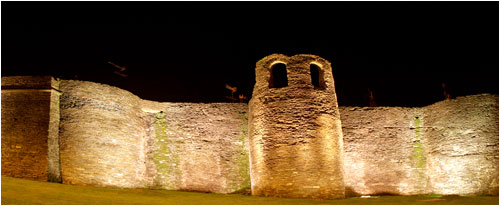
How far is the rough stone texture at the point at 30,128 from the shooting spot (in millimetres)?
13766

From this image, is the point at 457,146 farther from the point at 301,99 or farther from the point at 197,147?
the point at 197,147

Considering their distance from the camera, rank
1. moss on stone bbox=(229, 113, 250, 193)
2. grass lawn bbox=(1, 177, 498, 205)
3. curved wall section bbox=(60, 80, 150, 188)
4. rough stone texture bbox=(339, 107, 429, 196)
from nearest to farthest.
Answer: grass lawn bbox=(1, 177, 498, 205), curved wall section bbox=(60, 80, 150, 188), moss on stone bbox=(229, 113, 250, 193), rough stone texture bbox=(339, 107, 429, 196)

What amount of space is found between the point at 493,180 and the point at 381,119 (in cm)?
477

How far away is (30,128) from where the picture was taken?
561 inches

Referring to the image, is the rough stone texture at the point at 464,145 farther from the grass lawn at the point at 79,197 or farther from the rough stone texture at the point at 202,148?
the rough stone texture at the point at 202,148

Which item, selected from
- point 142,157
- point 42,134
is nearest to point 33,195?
point 42,134

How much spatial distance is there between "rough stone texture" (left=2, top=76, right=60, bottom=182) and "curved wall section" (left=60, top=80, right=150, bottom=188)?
15.2 inches

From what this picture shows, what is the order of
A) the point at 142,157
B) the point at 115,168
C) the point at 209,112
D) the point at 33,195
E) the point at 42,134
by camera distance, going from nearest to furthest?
the point at 33,195
the point at 42,134
the point at 115,168
the point at 142,157
the point at 209,112

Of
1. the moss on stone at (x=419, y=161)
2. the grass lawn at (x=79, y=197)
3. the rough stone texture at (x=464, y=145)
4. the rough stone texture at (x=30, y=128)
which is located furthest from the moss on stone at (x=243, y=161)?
the rough stone texture at (x=464, y=145)

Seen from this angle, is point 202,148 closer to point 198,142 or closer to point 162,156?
point 198,142

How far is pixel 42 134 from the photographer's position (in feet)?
46.6

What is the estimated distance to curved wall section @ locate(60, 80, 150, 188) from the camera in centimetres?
1462

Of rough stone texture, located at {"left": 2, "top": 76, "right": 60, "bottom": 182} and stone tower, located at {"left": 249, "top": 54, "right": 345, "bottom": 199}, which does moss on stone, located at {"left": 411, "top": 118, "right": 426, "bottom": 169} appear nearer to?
stone tower, located at {"left": 249, "top": 54, "right": 345, "bottom": 199}

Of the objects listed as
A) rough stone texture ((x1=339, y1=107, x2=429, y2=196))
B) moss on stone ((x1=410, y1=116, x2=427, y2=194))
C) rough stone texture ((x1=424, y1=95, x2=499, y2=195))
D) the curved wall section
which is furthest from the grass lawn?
moss on stone ((x1=410, y1=116, x2=427, y2=194))
